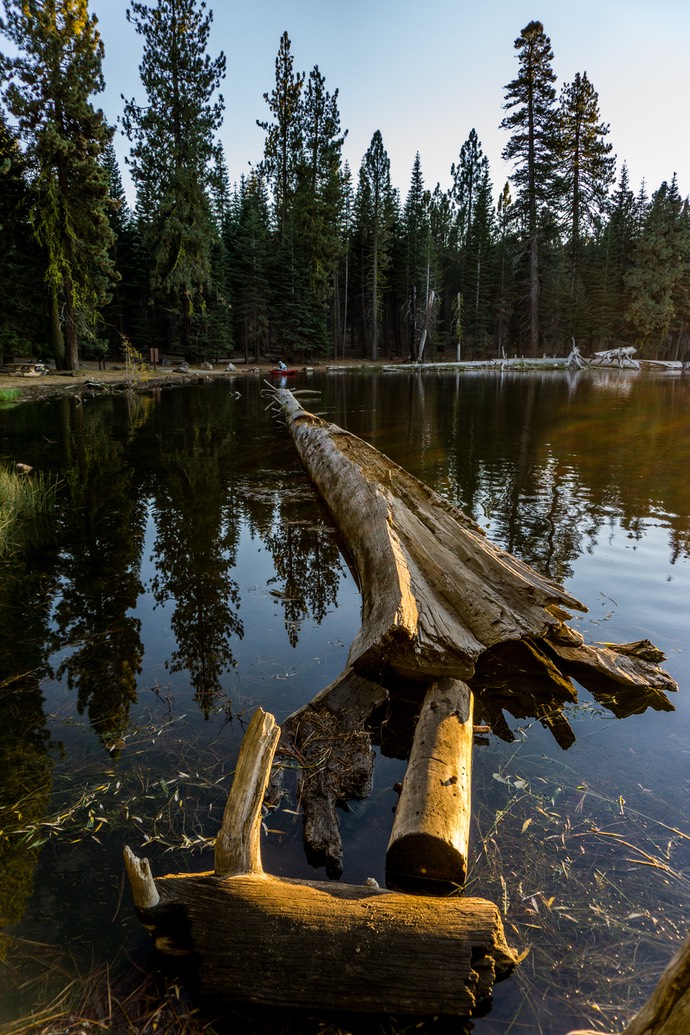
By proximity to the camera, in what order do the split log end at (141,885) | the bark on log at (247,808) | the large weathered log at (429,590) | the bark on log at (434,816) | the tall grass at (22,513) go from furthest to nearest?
1. the tall grass at (22,513)
2. the large weathered log at (429,590)
3. the bark on log at (434,816)
4. the bark on log at (247,808)
5. the split log end at (141,885)

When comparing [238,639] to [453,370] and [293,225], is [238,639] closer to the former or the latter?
[453,370]

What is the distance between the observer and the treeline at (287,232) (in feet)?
91.9

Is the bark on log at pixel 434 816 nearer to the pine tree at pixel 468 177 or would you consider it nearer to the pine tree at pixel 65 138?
the pine tree at pixel 65 138

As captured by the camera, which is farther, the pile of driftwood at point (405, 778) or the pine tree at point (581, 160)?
the pine tree at point (581, 160)

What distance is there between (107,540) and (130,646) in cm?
307

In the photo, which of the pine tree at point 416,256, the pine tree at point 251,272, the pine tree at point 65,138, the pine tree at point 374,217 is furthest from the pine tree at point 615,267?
the pine tree at point 65,138

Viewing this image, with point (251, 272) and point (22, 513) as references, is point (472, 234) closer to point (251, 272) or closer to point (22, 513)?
point (251, 272)

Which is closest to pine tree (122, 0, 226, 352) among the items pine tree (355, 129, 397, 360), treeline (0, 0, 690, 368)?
treeline (0, 0, 690, 368)

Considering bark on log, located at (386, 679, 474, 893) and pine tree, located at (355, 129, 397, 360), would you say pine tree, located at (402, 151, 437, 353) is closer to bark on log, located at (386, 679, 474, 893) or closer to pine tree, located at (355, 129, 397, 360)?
pine tree, located at (355, 129, 397, 360)

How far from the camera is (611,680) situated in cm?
453

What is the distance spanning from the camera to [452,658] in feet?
13.4

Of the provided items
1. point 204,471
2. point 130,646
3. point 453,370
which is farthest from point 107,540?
point 453,370

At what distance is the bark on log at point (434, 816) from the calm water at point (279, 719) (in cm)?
16

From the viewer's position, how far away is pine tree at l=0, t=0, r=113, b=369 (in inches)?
1013
